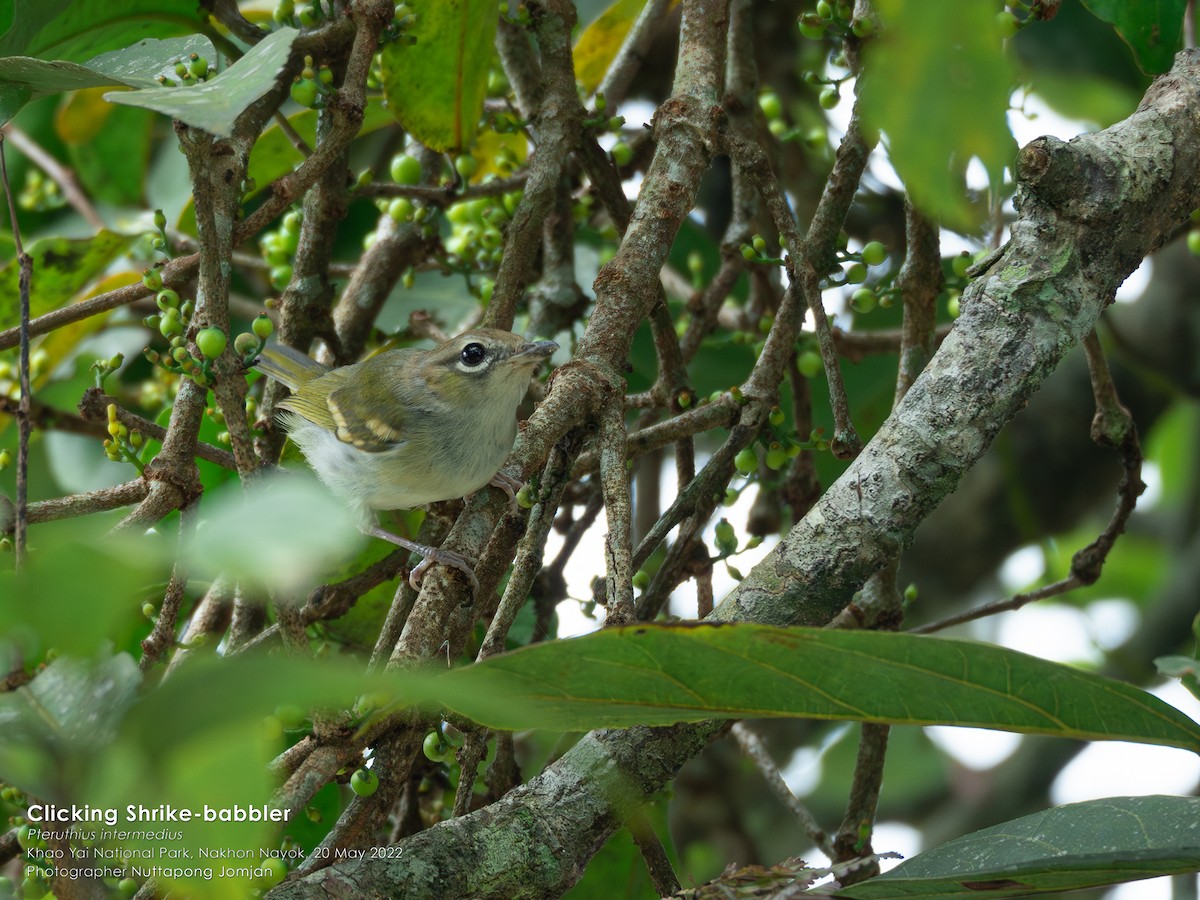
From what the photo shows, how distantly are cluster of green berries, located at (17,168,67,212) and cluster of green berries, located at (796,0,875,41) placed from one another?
113 inches

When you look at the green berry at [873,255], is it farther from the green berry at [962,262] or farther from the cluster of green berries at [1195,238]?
the cluster of green berries at [1195,238]

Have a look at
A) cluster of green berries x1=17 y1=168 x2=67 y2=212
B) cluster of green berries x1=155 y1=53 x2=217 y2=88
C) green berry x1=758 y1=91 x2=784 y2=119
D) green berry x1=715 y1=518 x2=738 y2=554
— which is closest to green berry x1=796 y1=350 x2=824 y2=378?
green berry x1=715 y1=518 x2=738 y2=554

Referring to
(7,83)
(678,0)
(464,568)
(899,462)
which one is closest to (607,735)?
(464,568)

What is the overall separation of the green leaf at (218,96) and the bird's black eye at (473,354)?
155cm

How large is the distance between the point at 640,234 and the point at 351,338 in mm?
1157

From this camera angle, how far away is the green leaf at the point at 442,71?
2.62 meters

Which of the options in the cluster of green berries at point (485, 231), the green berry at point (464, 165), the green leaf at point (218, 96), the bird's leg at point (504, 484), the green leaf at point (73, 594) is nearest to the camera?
the green leaf at point (73, 594)

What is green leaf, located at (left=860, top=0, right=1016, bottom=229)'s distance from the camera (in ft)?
2.02

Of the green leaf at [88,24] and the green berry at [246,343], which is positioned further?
the green leaf at [88,24]

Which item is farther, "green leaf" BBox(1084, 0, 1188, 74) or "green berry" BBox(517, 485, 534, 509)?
"green leaf" BBox(1084, 0, 1188, 74)

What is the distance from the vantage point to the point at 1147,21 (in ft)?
7.13

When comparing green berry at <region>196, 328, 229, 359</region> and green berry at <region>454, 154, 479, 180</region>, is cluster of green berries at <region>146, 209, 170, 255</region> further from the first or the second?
green berry at <region>454, 154, 479, 180</region>

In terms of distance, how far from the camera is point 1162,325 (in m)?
4.41

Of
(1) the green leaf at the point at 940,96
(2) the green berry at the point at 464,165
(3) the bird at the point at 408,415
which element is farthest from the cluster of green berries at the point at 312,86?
(1) the green leaf at the point at 940,96
